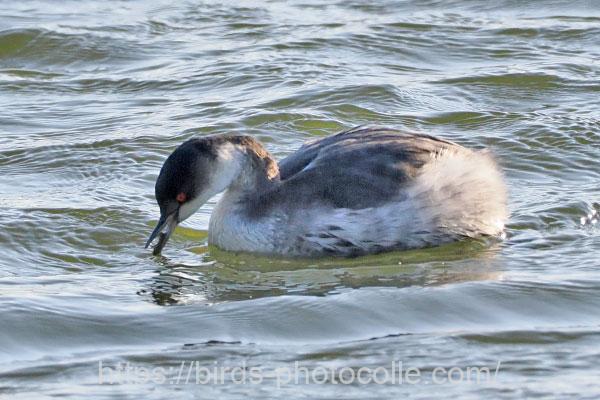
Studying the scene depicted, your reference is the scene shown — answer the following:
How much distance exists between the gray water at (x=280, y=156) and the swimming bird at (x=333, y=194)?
14 centimetres

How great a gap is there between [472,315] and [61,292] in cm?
239

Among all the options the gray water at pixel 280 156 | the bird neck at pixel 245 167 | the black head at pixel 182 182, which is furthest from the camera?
the bird neck at pixel 245 167

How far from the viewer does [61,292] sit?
8.68m

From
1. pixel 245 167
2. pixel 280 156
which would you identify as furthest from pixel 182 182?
pixel 280 156

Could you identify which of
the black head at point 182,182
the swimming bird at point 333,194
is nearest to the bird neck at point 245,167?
the swimming bird at point 333,194

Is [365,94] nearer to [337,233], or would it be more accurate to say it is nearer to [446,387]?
[337,233]

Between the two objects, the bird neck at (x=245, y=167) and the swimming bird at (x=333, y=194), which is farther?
the bird neck at (x=245, y=167)

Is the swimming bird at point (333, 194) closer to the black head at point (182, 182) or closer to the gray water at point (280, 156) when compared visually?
the black head at point (182, 182)

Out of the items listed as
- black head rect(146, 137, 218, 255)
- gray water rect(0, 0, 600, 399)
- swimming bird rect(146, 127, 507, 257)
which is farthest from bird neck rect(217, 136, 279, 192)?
gray water rect(0, 0, 600, 399)

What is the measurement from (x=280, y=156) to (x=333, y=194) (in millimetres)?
2583

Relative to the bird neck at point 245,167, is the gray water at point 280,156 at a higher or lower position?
lower

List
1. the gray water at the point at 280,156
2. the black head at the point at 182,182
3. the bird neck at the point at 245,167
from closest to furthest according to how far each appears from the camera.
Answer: the gray water at the point at 280,156
the black head at the point at 182,182
the bird neck at the point at 245,167

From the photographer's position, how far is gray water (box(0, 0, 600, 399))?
7457mm

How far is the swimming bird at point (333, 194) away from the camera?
9336 mm
